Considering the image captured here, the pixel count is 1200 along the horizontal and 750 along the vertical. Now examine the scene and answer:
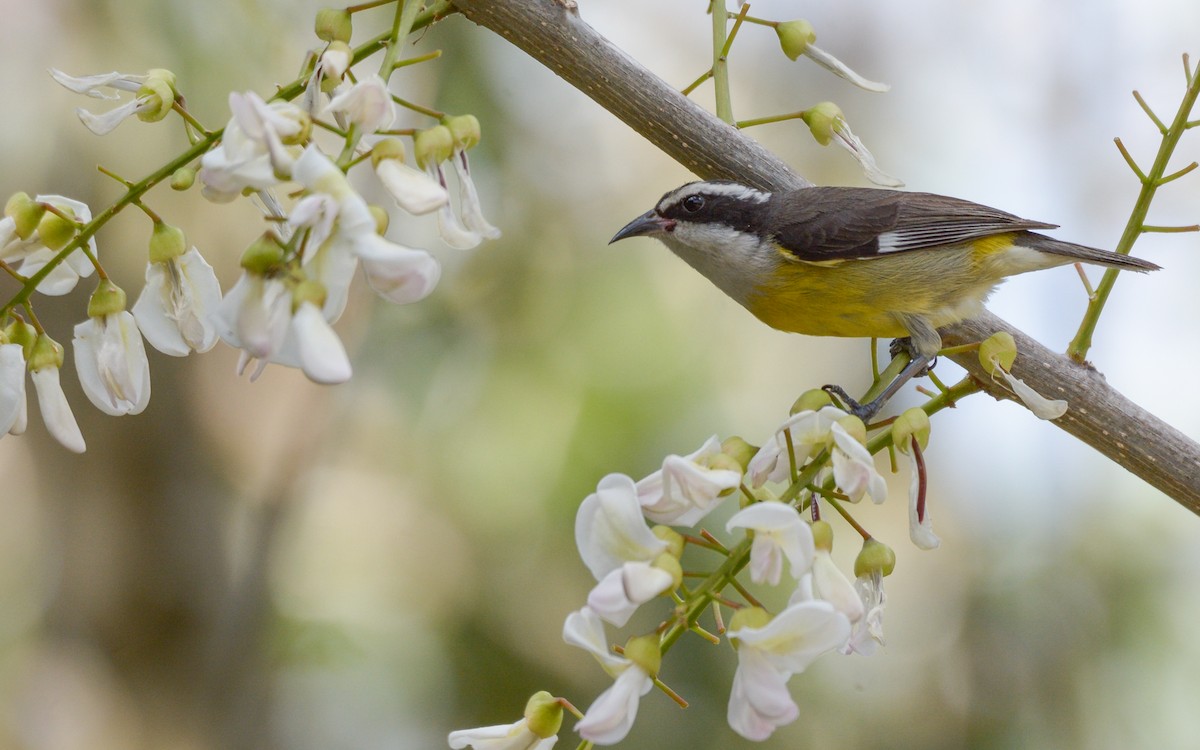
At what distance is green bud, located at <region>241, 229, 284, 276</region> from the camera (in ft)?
2.54

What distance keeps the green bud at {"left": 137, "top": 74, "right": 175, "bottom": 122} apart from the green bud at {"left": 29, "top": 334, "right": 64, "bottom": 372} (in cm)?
24

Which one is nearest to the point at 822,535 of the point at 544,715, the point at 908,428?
the point at 908,428

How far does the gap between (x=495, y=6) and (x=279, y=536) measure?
2.84 metres

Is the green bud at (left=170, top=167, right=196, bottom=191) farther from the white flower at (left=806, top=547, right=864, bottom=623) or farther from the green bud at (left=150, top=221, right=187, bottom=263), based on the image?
the white flower at (left=806, top=547, right=864, bottom=623)

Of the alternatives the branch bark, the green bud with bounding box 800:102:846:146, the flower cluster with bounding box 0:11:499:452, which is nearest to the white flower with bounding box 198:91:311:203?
the flower cluster with bounding box 0:11:499:452

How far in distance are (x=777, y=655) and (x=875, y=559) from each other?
27 centimetres

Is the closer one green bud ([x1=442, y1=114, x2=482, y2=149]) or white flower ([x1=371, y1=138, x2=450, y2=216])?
white flower ([x1=371, y1=138, x2=450, y2=216])

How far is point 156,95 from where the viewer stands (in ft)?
3.60

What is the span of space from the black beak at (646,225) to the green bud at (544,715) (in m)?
1.19

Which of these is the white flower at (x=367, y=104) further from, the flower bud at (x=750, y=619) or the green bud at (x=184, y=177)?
the flower bud at (x=750, y=619)

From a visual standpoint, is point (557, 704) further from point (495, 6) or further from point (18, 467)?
point (18, 467)

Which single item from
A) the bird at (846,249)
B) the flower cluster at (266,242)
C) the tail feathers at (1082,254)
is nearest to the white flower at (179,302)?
the flower cluster at (266,242)

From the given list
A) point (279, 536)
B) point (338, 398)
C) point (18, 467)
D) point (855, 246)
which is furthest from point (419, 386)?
point (855, 246)

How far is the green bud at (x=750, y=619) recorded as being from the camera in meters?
0.85
